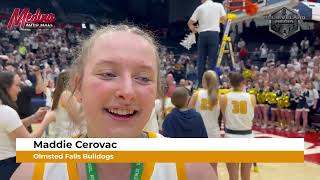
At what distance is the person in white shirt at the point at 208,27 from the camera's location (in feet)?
20.3

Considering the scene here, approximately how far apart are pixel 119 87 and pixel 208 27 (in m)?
5.45

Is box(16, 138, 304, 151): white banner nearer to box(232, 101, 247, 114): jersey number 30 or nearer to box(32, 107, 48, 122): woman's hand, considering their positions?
box(32, 107, 48, 122): woman's hand

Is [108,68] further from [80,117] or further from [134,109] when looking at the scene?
[80,117]

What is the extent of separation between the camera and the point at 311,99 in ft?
29.8

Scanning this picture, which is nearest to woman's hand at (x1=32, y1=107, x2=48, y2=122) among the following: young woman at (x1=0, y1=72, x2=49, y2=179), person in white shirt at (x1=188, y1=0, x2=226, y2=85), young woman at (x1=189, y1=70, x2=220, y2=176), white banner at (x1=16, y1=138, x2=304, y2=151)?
young woman at (x1=0, y1=72, x2=49, y2=179)

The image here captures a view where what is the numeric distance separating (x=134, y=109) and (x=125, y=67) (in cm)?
11

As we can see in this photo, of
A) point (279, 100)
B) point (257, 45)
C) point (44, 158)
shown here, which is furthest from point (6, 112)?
point (257, 45)

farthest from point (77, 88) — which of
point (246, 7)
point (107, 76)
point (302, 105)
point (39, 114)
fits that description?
point (302, 105)

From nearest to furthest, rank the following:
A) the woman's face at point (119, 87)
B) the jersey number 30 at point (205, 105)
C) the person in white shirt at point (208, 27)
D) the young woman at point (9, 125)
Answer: the woman's face at point (119, 87) → the young woman at point (9, 125) → the jersey number 30 at point (205, 105) → the person in white shirt at point (208, 27)

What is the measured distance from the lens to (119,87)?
99 centimetres

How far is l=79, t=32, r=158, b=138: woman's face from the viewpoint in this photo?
1000 millimetres

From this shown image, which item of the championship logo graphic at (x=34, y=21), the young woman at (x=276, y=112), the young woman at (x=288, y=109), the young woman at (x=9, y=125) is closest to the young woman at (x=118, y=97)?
the young woman at (x=9, y=125)

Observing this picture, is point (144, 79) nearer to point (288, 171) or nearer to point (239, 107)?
point (239, 107)

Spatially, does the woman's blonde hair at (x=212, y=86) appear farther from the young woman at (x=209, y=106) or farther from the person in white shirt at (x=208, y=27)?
the person in white shirt at (x=208, y=27)
